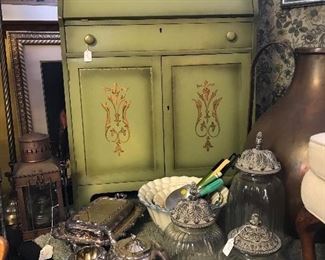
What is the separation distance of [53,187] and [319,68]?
1.11 metres

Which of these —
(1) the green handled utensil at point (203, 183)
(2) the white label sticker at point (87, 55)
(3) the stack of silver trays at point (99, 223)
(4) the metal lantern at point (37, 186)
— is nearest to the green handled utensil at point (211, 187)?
(1) the green handled utensil at point (203, 183)

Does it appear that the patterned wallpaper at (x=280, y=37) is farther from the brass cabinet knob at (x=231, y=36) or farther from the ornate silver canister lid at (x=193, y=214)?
the ornate silver canister lid at (x=193, y=214)

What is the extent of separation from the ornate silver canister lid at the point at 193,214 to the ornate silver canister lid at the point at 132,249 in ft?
0.38

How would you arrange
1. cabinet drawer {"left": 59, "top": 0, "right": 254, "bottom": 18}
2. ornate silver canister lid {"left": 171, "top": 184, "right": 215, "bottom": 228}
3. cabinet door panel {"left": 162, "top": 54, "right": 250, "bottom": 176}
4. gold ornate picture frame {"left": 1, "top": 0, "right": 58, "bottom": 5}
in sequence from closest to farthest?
1. ornate silver canister lid {"left": 171, "top": 184, "right": 215, "bottom": 228}
2. cabinet drawer {"left": 59, "top": 0, "right": 254, "bottom": 18}
3. cabinet door panel {"left": 162, "top": 54, "right": 250, "bottom": 176}
4. gold ornate picture frame {"left": 1, "top": 0, "right": 58, "bottom": 5}

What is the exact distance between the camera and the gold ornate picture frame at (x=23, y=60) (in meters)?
1.92

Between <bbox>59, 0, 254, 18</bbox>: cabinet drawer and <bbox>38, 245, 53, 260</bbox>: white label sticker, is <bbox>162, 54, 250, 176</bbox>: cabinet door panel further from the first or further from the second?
<bbox>38, 245, 53, 260</bbox>: white label sticker

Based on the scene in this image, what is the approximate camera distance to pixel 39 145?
1.47 meters

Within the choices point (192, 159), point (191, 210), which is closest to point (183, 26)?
point (192, 159)

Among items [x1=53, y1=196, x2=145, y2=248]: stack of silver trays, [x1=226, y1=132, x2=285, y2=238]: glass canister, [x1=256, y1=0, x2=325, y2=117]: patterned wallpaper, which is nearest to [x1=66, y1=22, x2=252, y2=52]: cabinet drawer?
[x1=256, y1=0, x2=325, y2=117]: patterned wallpaper

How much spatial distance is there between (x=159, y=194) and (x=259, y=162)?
1.50ft

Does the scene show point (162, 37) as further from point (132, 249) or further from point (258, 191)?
point (132, 249)

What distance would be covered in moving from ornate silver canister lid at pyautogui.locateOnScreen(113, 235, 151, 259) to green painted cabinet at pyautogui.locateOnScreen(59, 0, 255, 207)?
2.11 ft

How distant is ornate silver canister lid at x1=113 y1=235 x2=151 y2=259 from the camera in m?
1.01

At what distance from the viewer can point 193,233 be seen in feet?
3.59
